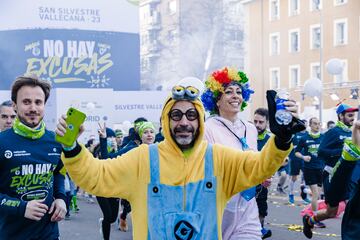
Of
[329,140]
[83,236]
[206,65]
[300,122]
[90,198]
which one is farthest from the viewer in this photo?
[206,65]

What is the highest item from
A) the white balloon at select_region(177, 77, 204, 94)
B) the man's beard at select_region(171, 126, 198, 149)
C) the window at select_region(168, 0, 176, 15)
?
the window at select_region(168, 0, 176, 15)

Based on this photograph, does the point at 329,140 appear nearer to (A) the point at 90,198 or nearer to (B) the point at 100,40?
(A) the point at 90,198

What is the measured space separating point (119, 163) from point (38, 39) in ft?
69.5

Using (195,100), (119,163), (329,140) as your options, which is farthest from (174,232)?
(329,140)

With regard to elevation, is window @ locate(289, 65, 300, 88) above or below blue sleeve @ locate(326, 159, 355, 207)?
above

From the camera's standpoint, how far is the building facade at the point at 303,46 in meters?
43.4

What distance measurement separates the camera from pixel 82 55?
24.8 meters

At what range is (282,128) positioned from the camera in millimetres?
3092

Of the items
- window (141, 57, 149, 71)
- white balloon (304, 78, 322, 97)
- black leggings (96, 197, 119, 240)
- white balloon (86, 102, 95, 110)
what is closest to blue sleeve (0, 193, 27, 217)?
black leggings (96, 197, 119, 240)

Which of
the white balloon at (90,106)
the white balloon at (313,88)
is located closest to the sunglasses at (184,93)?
the white balloon at (90,106)

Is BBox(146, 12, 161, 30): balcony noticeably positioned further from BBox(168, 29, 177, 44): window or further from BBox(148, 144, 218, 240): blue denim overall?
BBox(148, 144, 218, 240): blue denim overall

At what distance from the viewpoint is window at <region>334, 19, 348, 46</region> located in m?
44.2

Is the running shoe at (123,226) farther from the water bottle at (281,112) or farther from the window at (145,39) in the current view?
the window at (145,39)

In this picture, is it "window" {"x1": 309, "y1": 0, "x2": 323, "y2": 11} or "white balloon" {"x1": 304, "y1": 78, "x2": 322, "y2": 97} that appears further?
"window" {"x1": 309, "y1": 0, "x2": 323, "y2": 11}
